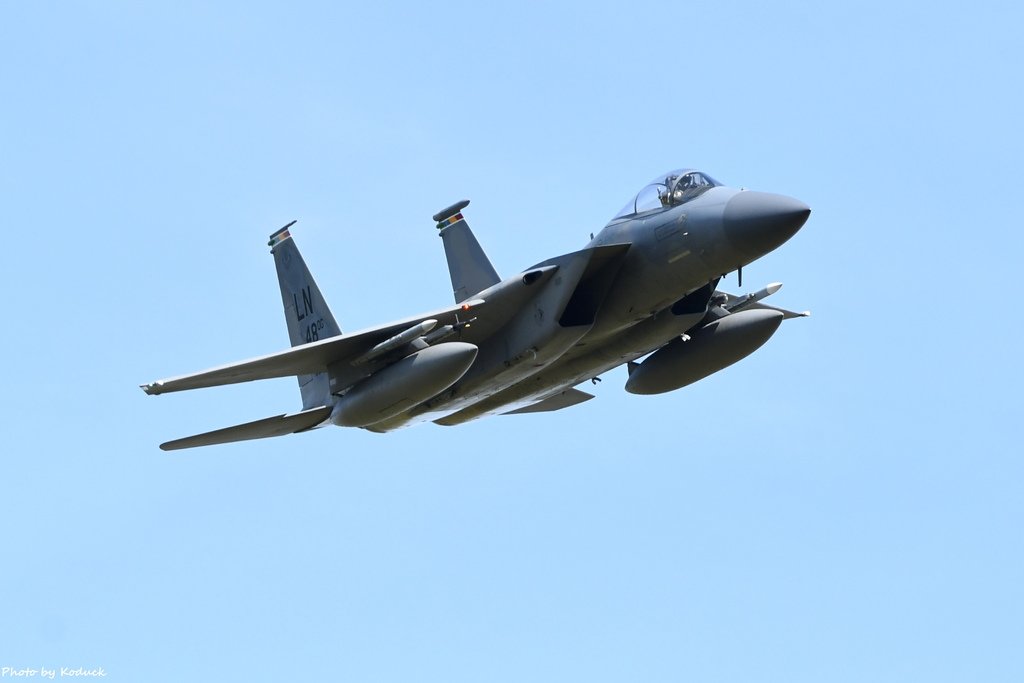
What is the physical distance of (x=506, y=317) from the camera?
2033 centimetres

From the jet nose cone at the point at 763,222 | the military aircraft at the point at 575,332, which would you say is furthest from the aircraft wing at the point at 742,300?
the jet nose cone at the point at 763,222

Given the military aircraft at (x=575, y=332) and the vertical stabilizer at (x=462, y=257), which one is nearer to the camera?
the military aircraft at (x=575, y=332)

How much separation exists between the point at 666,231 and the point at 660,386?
129 inches

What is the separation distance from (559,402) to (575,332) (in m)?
4.27

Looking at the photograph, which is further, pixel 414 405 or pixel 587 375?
pixel 587 375

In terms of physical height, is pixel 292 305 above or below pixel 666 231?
above

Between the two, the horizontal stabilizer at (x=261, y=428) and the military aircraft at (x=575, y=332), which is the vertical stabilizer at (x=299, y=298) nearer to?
the horizontal stabilizer at (x=261, y=428)

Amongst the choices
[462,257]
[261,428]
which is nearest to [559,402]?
[462,257]

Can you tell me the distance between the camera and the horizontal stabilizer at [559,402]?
2378 centimetres

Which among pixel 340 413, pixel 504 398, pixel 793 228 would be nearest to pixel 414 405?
pixel 340 413

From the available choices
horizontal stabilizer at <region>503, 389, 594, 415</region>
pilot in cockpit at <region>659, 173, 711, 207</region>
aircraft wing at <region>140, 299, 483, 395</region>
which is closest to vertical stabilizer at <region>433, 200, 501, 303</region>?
horizontal stabilizer at <region>503, 389, 594, 415</region>

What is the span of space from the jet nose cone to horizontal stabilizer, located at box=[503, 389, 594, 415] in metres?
5.62

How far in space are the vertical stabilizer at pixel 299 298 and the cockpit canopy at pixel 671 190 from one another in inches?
212

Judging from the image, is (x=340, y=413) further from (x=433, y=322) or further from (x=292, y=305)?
(x=292, y=305)
